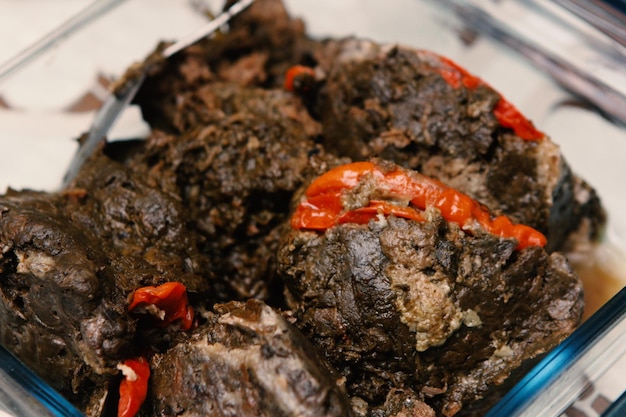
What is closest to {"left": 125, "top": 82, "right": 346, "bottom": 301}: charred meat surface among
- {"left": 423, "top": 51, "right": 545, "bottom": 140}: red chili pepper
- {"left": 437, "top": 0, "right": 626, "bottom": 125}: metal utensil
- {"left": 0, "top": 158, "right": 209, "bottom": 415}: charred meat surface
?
{"left": 0, "top": 158, "right": 209, "bottom": 415}: charred meat surface

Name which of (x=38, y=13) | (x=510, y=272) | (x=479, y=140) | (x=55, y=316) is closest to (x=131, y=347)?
(x=55, y=316)

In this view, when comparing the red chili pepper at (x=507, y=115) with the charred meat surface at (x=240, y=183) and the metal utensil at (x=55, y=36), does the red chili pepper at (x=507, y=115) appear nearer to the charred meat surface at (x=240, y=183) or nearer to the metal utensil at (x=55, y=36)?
the charred meat surface at (x=240, y=183)

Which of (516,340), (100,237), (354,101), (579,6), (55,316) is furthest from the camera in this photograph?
(579,6)

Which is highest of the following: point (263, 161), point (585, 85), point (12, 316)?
point (585, 85)

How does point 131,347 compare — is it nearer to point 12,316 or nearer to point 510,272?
point 12,316

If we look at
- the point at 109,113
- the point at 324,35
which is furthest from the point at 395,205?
the point at 324,35
